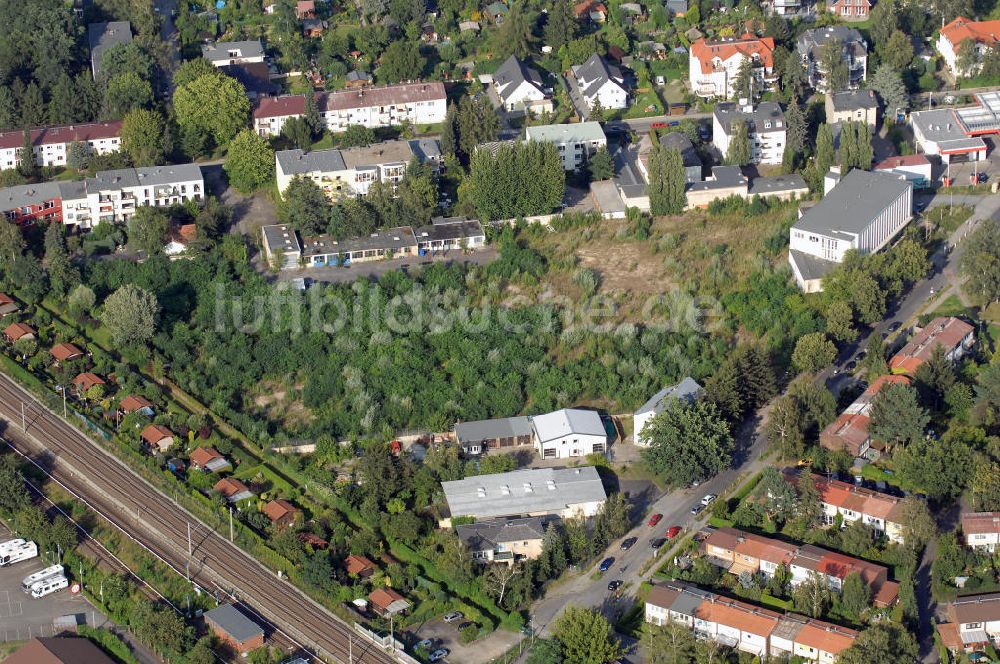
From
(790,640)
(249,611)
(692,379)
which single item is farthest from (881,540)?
(249,611)

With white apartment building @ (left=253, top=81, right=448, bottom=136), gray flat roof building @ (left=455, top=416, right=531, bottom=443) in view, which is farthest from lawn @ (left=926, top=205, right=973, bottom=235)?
white apartment building @ (left=253, top=81, right=448, bottom=136)

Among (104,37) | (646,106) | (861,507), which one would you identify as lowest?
(861,507)

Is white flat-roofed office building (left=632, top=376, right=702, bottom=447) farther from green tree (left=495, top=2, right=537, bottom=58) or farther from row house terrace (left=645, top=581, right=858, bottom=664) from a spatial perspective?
green tree (left=495, top=2, right=537, bottom=58)

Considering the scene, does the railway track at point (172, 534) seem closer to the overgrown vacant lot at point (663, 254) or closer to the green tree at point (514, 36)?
the overgrown vacant lot at point (663, 254)

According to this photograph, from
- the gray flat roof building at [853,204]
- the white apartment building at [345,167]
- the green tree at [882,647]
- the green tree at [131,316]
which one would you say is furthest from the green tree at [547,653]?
the white apartment building at [345,167]

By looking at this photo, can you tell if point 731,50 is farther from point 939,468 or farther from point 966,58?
point 939,468

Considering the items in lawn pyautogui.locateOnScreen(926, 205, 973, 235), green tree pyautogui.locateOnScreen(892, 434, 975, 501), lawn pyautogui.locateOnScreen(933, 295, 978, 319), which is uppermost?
lawn pyautogui.locateOnScreen(926, 205, 973, 235)

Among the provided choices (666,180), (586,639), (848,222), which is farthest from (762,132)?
(586,639)
